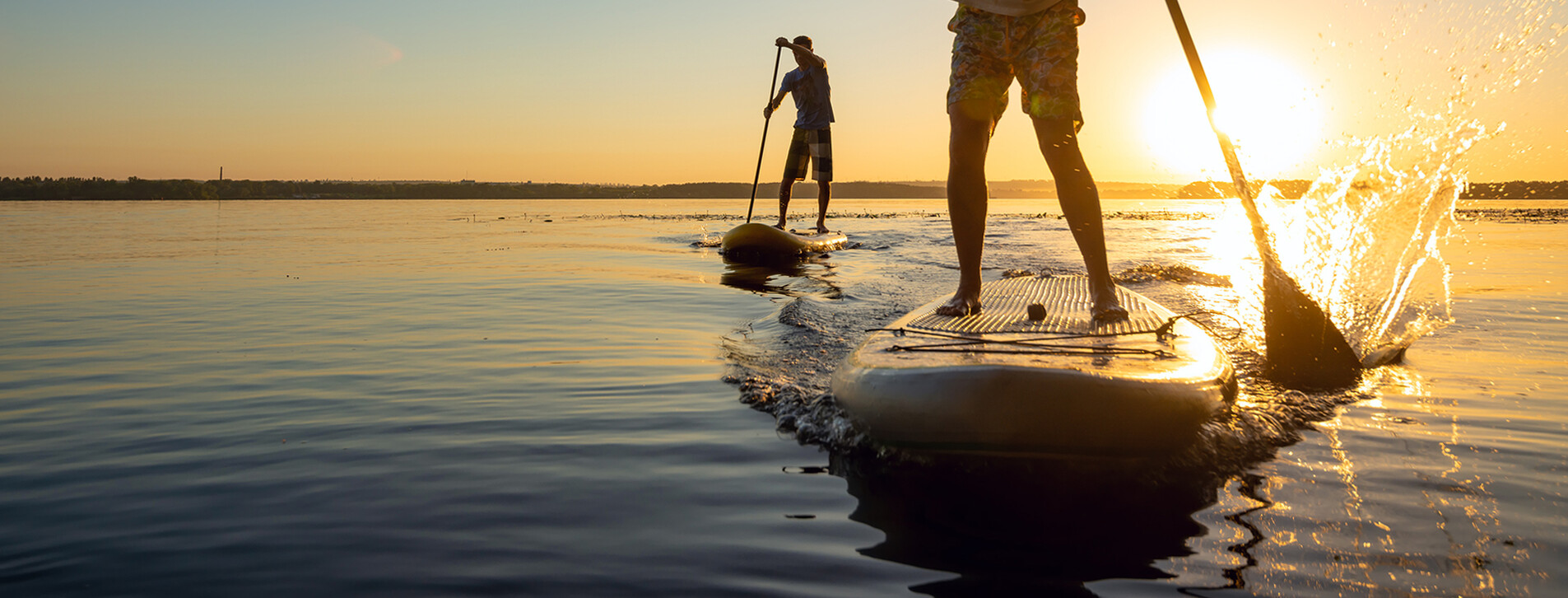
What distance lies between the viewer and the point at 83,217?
69.4ft

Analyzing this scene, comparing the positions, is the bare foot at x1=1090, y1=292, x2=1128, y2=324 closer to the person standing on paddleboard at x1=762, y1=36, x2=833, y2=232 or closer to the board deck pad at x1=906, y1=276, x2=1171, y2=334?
the board deck pad at x1=906, y1=276, x2=1171, y2=334

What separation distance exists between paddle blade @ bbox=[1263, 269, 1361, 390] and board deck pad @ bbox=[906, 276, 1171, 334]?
1.97 ft

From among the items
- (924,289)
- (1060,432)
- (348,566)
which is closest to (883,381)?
(1060,432)

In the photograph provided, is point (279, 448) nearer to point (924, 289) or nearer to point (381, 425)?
point (381, 425)

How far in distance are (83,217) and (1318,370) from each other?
26100 mm

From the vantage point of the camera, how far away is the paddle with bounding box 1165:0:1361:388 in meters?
3.71

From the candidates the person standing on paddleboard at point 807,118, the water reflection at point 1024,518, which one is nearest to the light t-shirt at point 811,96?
the person standing on paddleboard at point 807,118

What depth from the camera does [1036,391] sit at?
218 cm

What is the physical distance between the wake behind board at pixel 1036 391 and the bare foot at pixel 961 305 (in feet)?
2.04

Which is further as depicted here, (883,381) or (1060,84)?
(1060,84)

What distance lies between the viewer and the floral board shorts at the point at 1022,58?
3.43m

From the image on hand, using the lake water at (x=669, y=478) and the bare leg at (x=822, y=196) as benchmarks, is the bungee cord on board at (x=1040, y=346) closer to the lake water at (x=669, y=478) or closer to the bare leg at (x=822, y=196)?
the lake water at (x=669, y=478)

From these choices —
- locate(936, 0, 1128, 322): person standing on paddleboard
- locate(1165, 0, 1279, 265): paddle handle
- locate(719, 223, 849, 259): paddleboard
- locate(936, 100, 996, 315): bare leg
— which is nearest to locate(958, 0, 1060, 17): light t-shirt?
locate(936, 0, 1128, 322): person standing on paddleboard

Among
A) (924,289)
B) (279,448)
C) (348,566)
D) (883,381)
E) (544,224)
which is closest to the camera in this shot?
A: (348,566)
